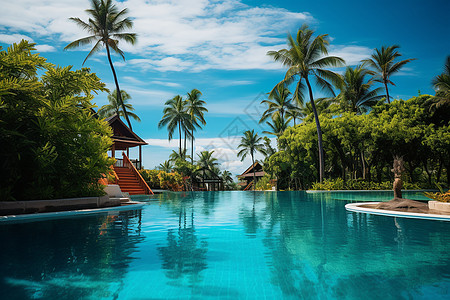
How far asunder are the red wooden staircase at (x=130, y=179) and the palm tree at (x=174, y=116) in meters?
17.3

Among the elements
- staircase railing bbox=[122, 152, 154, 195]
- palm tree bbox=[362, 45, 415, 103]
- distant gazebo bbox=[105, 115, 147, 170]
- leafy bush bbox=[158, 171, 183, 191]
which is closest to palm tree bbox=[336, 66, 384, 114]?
palm tree bbox=[362, 45, 415, 103]

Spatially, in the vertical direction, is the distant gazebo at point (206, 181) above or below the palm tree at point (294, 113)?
below

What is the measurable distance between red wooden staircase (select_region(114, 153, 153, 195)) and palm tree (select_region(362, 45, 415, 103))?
24606 mm

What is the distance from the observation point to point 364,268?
4281 mm

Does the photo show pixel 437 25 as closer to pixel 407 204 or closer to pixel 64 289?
pixel 407 204

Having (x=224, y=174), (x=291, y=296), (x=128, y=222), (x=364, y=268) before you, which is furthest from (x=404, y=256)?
(x=224, y=174)

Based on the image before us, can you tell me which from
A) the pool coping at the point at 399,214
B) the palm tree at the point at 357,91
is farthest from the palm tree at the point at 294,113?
the pool coping at the point at 399,214

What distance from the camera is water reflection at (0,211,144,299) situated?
3578mm

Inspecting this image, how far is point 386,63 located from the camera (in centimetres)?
3083

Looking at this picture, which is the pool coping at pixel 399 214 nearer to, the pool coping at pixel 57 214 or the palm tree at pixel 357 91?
the pool coping at pixel 57 214

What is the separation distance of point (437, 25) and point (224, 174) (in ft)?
97.6

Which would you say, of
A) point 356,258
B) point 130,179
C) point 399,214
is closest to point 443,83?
point 399,214

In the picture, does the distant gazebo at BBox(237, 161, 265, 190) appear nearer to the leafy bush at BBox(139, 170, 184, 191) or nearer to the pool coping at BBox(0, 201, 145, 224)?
the leafy bush at BBox(139, 170, 184, 191)

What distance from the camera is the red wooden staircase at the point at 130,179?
22.8m
